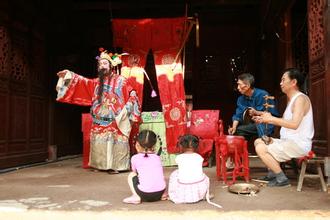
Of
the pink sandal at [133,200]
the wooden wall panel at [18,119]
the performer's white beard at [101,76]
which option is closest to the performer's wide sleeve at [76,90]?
the performer's white beard at [101,76]

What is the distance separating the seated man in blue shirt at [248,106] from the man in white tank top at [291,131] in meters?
0.68

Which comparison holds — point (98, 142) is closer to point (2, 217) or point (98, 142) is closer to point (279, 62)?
point (2, 217)

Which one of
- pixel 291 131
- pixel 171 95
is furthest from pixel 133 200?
pixel 171 95

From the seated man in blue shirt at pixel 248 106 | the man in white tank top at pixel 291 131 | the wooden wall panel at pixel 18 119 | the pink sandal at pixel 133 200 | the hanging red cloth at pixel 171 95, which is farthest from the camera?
the hanging red cloth at pixel 171 95

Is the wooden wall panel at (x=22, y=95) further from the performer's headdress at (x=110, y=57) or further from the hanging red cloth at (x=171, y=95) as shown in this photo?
the hanging red cloth at (x=171, y=95)

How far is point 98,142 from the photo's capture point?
5.78 meters

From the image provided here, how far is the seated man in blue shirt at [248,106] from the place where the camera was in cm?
495

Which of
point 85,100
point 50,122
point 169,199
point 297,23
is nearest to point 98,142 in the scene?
point 85,100

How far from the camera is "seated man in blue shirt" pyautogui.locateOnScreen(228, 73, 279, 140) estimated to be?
495 centimetres

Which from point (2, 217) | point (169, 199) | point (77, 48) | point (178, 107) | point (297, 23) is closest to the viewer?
→ point (2, 217)

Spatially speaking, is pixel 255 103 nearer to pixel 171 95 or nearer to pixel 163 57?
pixel 171 95

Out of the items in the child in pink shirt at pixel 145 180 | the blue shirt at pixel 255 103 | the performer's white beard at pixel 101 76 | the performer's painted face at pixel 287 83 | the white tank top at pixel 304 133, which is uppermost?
the performer's white beard at pixel 101 76

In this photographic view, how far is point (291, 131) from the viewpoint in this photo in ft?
13.6

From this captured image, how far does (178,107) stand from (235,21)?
3700mm
